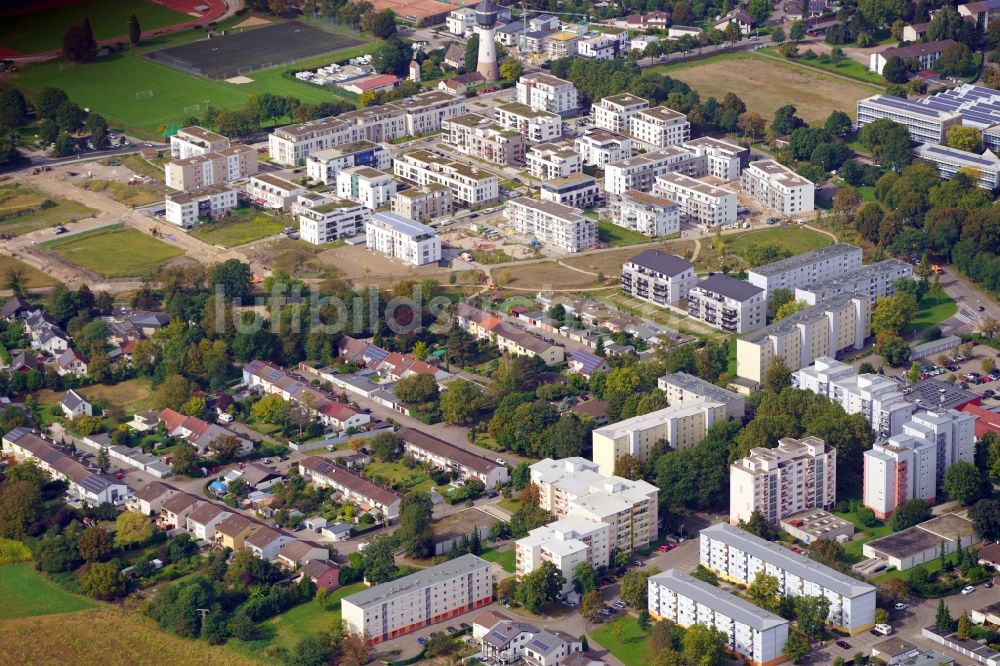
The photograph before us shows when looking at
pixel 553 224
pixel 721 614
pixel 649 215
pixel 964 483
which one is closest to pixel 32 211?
pixel 553 224

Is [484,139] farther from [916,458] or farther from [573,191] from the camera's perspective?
[916,458]

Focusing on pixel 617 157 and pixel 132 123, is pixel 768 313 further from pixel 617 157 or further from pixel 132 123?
pixel 132 123

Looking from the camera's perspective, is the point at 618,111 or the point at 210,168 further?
the point at 618,111

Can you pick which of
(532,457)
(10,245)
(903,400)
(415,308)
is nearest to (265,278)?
(415,308)

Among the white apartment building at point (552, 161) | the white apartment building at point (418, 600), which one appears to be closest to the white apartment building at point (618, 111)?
the white apartment building at point (552, 161)

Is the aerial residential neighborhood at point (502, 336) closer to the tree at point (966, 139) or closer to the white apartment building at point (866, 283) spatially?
the white apartment building at point (866, 283)

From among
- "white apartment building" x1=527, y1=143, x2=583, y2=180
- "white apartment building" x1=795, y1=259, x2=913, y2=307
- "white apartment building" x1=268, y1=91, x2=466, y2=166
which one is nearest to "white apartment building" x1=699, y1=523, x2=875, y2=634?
"white apartment building" x1=795, y1=259, x2=913, y2=307
